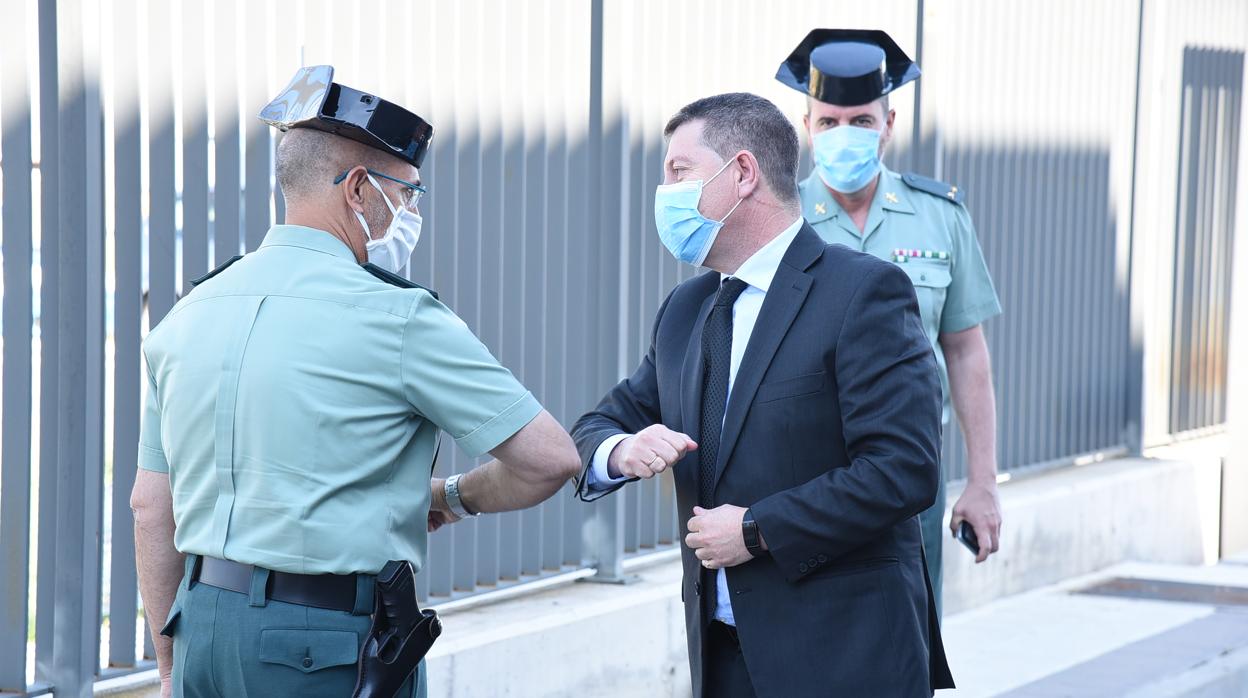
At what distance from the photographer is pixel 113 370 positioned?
13.1 ft

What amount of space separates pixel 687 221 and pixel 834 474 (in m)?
0.61

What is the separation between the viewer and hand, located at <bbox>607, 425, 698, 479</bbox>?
8.43 feet

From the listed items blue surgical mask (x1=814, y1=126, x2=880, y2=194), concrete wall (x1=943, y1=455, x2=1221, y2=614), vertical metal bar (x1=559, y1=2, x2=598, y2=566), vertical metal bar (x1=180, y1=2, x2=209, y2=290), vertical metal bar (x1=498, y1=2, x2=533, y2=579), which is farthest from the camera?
concrete wall (x1=943, y1=455, x2=1221, y2=614)

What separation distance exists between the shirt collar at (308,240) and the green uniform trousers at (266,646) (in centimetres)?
55

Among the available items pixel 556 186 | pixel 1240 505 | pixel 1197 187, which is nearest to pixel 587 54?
pixel 556 186

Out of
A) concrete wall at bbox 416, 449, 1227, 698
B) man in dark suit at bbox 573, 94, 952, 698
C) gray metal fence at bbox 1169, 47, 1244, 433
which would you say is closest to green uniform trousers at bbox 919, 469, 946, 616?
man in dark suit at bbox 573, 94, 952, 698

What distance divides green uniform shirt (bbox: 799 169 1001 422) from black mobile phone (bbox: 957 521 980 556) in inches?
12.4

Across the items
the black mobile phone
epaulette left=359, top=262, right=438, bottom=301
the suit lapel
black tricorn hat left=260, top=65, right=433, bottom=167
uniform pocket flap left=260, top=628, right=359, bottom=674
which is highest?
black tricorn hat left=260, top=65, right=433, bottom=167

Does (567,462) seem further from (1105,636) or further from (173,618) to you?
(1105,636)

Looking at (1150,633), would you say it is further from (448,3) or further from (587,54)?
(448,3)

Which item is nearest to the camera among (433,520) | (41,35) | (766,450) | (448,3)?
(766,450)

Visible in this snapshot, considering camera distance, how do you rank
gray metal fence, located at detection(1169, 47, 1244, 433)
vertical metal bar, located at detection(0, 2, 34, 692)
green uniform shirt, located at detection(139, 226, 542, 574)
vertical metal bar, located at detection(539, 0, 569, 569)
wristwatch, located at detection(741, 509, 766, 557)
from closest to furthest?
1. green uniform shirt, located at detection(139, 226, 542, 574)
2. wristwatch, located at detection(741, 509, 766, 557)
3. vertical metal bar, located at detection(0, 2, 34, 692)
4. vertical metal bar, located at detection(539, 0, 569, 569)
5. gray metal fence, located at detection(1169, 47, 1244, 433)

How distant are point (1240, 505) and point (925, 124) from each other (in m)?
4.08

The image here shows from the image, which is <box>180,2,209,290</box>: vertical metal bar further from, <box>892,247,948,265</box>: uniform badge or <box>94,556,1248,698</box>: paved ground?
<box>892,247,948,265</box>: uniform badge
